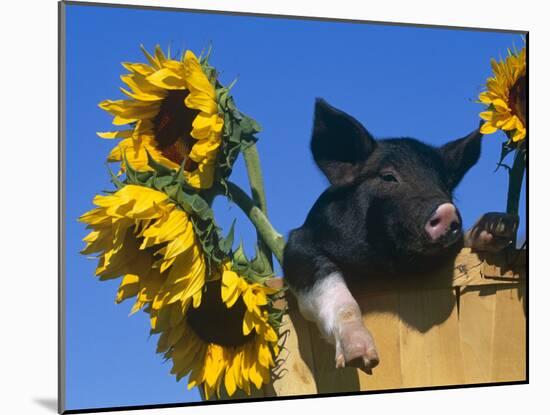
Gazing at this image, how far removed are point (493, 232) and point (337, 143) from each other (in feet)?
2.06

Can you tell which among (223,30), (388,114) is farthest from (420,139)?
(223,30)

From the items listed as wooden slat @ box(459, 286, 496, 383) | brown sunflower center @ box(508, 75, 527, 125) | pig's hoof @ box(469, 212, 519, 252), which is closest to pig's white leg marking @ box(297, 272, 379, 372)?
wooden slat @ box(459, 286, 496, 383)

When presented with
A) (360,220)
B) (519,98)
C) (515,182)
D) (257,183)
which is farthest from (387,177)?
(519,98)

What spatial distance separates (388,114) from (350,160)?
211 mm

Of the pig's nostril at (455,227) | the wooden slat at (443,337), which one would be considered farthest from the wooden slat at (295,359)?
the pig's nostril at (455,227)

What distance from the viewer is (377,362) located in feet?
12.5

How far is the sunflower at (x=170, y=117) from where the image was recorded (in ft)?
12.1

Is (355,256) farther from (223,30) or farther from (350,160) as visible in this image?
(223,30)

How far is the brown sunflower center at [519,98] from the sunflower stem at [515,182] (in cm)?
12

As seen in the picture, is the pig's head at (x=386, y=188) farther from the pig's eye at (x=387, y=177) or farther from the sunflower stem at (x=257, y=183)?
the sunflower stem at (x=257, y=183)

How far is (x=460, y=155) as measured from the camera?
4141 mm

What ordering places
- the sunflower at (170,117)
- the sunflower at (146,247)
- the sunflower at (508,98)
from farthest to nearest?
the sunflower at (508,98)
the sunflower at (170,117)
the sunflower at (146,247)

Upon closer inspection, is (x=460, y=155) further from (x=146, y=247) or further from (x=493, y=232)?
(x=146, y=247)

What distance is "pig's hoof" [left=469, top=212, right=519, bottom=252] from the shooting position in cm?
414
